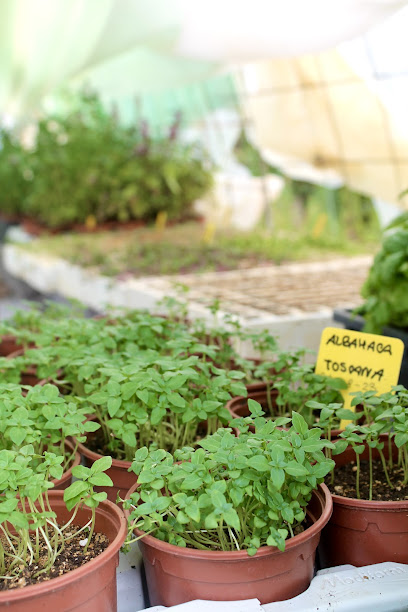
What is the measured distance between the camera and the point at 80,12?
3695 mm

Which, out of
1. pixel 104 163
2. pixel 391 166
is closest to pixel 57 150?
pixel 104 163

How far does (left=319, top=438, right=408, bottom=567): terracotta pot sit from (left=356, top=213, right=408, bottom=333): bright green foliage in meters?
0.77

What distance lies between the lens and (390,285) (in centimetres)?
179

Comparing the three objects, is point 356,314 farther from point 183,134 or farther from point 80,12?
point 183,134

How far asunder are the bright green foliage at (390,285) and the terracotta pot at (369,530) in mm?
765

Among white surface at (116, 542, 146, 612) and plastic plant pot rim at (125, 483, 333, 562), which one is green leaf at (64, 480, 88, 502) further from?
white surface at (116, 542, 146, 612)

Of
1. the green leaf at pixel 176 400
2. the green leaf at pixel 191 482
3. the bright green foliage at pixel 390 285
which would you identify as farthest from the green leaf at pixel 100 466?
the bright green foliage at pixel 390 285

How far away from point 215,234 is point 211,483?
411 centimetres

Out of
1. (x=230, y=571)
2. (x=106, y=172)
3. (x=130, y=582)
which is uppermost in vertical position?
(x=106, y=172)

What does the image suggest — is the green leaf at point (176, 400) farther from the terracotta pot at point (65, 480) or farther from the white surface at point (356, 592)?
the white surface at point (356, 592)

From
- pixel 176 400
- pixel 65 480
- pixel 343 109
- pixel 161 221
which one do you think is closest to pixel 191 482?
pixel 176 400

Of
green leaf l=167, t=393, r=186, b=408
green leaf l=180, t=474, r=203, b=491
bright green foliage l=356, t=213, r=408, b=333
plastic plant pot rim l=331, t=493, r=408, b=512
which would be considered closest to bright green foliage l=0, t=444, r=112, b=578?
green leaf l=180, t=474, r=203, b=491

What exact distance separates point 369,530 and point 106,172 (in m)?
4.58

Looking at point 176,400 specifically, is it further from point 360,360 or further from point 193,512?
point 360,360
